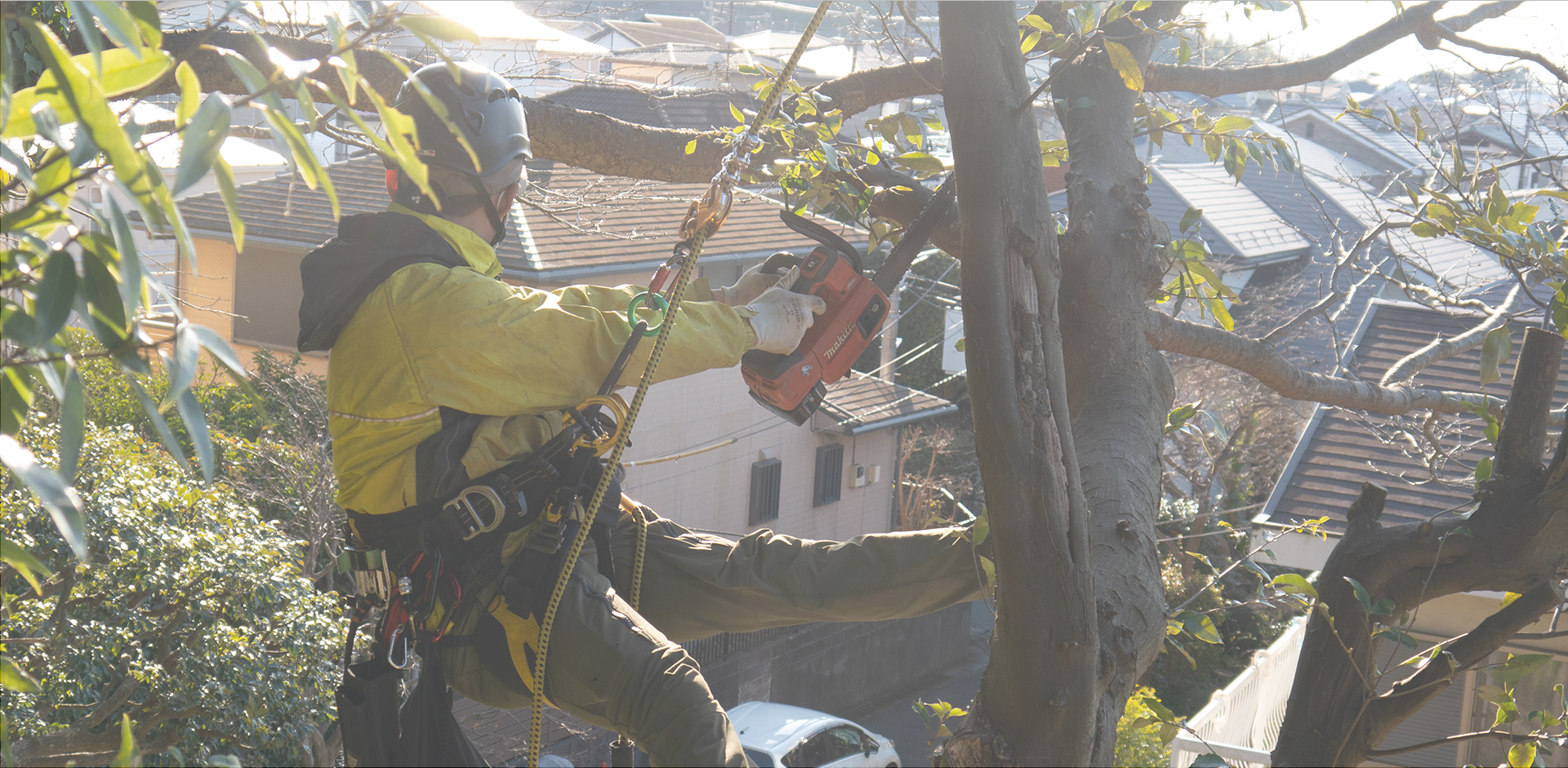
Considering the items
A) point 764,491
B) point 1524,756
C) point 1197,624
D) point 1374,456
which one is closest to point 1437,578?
Result: point 1524,756

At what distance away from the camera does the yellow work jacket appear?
2275 millimetres

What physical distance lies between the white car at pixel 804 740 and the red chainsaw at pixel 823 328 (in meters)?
Answer: 8.07

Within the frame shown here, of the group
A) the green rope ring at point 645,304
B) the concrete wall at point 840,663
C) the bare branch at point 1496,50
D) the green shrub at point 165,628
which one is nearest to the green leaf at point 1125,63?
the green rope ring at point 645,304

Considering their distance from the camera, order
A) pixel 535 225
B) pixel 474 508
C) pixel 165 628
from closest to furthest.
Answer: pixel 474 508
pixel 165 628
pixel 535 225

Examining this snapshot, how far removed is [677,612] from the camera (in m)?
2.90

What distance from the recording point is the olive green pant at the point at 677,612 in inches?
89.7

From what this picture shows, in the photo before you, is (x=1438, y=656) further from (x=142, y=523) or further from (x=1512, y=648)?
(x=1512, y=648)

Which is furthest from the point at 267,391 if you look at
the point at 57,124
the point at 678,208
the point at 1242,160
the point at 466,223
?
the point at 57,124

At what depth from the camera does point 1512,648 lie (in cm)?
750

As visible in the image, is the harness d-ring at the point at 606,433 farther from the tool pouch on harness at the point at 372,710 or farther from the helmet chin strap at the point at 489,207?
the tool pouch on harness at the point at 372,710

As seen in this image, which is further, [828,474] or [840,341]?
[828,474]

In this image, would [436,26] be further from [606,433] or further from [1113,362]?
[1113,362]

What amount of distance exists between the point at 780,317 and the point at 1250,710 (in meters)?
7.71

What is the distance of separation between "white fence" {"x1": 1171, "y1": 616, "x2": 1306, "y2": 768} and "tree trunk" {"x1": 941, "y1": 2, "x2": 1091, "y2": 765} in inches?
230
